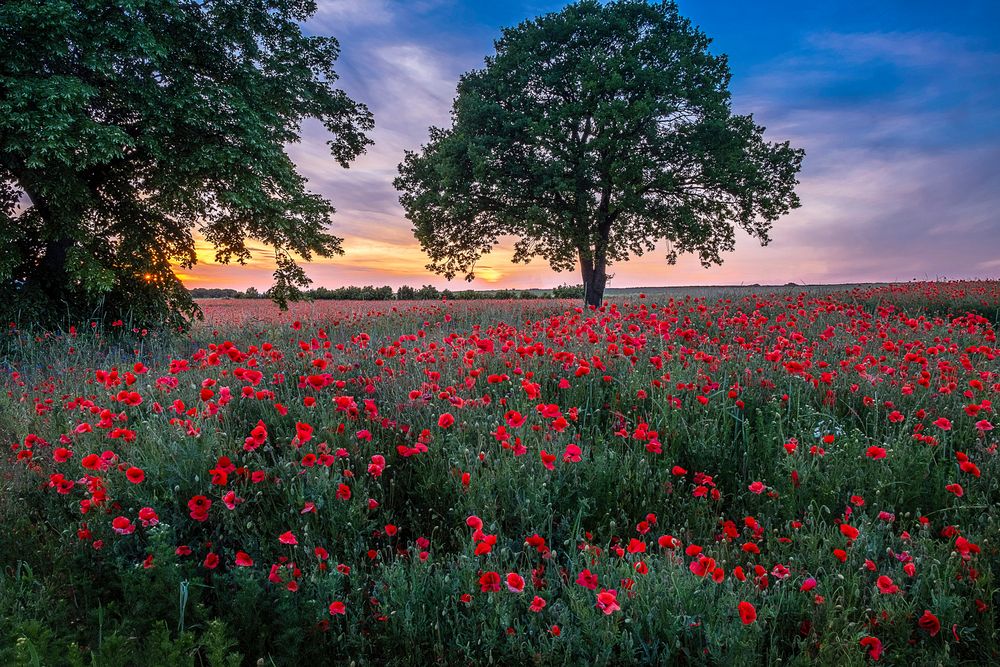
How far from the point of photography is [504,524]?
3.62m

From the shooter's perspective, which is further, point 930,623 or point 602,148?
point 602,148

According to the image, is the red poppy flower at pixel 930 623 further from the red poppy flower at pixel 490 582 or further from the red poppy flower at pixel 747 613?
the red poppy flower at pixel 490 582

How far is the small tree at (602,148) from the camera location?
17.5 meters

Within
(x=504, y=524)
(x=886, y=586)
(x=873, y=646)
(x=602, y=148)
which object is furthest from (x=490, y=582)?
(x=602, y=148)

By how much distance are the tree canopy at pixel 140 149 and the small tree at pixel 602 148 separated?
5.91 m

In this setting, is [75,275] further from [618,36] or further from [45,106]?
[618,36]

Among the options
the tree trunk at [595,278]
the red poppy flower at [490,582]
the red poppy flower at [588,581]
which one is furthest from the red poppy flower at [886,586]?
the tree trunk at [595,278]

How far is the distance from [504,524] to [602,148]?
54.1ft

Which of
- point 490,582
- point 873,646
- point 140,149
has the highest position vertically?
point 140,149

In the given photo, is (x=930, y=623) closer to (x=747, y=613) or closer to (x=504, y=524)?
(x=747, y=613)

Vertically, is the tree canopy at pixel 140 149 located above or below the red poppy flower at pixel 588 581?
above

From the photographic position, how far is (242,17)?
14133 millimetres

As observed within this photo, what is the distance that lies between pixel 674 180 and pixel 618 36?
543 cm

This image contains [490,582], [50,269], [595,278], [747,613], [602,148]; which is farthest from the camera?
[595,278]
